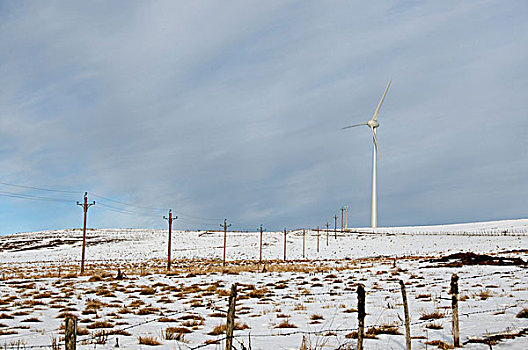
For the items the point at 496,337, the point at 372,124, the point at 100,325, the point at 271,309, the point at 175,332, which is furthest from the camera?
the point at 372,124

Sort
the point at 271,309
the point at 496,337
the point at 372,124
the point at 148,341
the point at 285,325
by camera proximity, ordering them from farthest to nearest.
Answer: the point at 372,124 → the point at 271,309 → the point at 285,325 → the point at 148,341 → the point at 496,337

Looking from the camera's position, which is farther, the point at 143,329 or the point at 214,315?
the point at 214,315

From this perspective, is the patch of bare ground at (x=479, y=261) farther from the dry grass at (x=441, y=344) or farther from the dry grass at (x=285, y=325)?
the dry grass at (x=441, y=344)

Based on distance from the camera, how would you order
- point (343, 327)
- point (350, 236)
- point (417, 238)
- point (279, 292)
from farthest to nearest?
point (350, 236)
point (417, 238)
point (279, 292)
point (343, 327)

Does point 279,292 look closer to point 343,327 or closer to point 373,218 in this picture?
point 343,327

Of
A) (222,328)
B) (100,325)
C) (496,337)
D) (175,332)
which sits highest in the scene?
(496,337)

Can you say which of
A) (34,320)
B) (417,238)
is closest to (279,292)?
(34,320)

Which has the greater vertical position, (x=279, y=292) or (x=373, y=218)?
(x=373, y=218)

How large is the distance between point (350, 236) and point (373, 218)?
804 centimetres

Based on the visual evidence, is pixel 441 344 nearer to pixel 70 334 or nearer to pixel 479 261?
pixel 70 334

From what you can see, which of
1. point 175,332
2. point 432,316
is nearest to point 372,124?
point 432,316

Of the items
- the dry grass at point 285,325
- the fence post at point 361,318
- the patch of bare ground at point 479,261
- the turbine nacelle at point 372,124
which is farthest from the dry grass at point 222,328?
the turbine nacelle at point 372,124

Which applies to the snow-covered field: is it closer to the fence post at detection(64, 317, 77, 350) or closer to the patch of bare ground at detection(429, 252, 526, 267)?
the patch of bare ground at detection(429, 252, 526, 267)

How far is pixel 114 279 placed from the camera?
1316 inches
